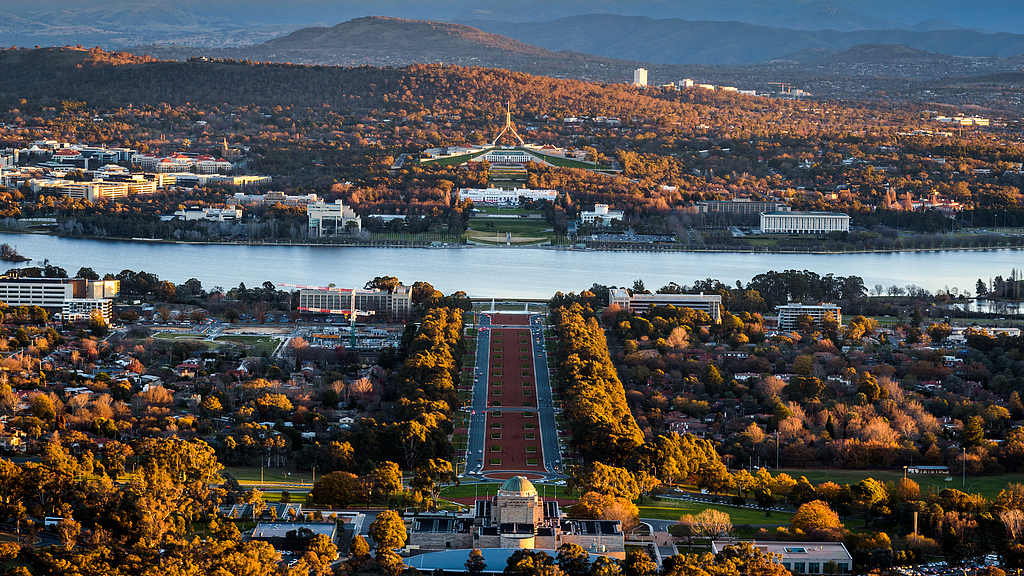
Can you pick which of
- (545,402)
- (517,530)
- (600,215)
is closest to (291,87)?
(600,215)

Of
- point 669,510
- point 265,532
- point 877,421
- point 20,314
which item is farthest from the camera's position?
point 20,314

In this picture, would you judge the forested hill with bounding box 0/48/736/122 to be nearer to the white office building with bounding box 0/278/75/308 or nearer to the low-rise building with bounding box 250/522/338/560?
the white office building with bounding box 0/278/75/308

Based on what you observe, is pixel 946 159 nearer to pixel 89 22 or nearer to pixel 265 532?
pixel 265 532

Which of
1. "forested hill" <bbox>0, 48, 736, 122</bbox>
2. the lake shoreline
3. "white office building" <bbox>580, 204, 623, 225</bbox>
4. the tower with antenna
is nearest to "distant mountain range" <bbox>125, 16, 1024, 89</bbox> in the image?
"forested hill" <bbox>0, 48, 736, 122</bbox>

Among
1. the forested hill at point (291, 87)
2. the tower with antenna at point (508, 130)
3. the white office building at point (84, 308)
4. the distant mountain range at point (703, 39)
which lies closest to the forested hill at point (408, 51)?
the forested hill at point (291, 87)

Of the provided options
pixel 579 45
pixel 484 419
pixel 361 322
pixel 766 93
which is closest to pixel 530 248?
pixel 361 322

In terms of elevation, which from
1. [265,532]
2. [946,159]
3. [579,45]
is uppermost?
[579,45]
